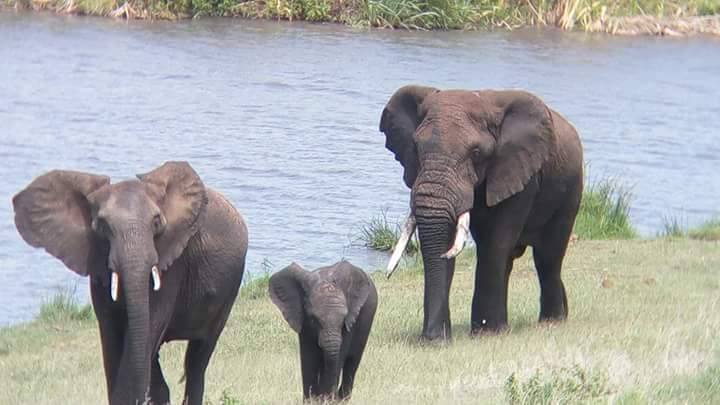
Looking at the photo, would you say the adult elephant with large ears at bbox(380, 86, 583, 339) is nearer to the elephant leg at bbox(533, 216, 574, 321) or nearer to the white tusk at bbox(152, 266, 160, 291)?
the elephant leg at bbox(533, 216, 574, 321)

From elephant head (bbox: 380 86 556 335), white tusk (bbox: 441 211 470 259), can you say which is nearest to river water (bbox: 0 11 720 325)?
elephant head (bbox: 380 86 556 335)

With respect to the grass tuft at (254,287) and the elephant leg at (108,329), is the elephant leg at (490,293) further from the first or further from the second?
the elephant leg at (108,329)

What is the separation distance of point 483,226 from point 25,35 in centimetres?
2251

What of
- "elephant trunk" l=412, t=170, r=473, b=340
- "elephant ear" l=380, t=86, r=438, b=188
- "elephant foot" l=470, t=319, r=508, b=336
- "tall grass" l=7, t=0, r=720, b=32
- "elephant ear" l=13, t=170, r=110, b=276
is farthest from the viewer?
"tall grass" l=7, t=0, r=720, b=32

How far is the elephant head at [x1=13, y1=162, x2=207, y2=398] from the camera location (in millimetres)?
8758

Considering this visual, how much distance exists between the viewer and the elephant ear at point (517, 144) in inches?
491

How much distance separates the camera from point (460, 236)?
12086 millimetres

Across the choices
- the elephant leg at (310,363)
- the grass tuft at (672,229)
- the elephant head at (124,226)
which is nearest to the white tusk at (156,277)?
the elephant head at (124,226)

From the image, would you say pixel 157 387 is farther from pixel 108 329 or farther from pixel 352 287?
pixel 352 287

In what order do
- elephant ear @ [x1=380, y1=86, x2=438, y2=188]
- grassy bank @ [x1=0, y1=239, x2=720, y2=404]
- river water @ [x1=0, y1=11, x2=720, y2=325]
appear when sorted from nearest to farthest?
1. grassy bank @ [x1=0, y1=239, x2=720, y2=404]
2. elephant ear @ [x1=380, y1=86, x2=438, y2=188]
3. river water @ [x1=0, y1=11, x2=720, y2=325]

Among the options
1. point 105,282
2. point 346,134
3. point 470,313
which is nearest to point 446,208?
point 470,313

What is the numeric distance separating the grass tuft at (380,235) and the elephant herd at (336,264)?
5.92 m

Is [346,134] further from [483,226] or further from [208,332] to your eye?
[208,332]

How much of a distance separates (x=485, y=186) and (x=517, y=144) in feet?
1.28
